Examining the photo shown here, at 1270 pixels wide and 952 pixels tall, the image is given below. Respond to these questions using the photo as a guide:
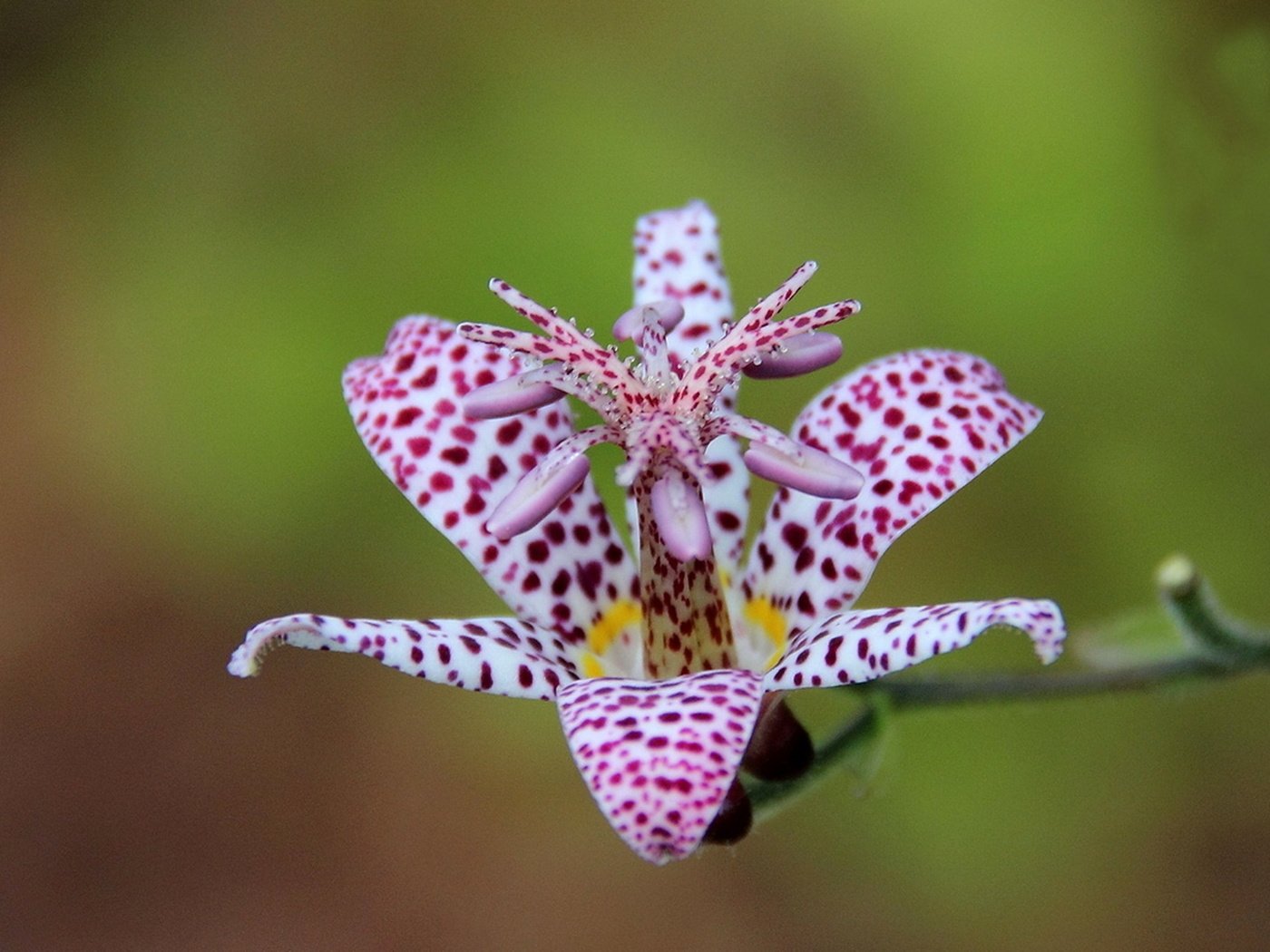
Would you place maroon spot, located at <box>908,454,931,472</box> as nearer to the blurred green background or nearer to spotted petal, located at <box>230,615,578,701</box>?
spotted petal, located at <box>230,615,578,701</box>

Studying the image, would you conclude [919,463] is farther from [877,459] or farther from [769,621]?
[769,621]

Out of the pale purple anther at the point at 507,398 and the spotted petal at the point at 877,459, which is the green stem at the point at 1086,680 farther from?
the pale purple anther at the point at 507,398

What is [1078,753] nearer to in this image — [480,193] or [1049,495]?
[1049,495]

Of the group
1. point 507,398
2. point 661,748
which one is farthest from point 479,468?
point 661,748

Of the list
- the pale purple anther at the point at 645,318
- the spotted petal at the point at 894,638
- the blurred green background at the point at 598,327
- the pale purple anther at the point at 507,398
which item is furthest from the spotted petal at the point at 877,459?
the blurred green background at the point at 598,327

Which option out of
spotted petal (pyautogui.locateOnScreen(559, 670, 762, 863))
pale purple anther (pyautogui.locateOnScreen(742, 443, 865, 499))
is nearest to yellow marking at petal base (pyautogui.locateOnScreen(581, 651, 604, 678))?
spotted petal (pyautogui.locateOnScreen(559, 670, 762, 863))

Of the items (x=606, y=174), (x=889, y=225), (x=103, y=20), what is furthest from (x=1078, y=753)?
(x=103, y=20)
